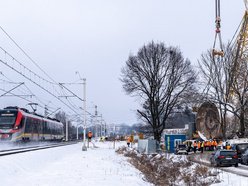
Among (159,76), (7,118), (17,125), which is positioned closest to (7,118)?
(7,118)

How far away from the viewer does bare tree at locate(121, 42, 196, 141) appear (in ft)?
190

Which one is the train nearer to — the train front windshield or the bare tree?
the train front windshield

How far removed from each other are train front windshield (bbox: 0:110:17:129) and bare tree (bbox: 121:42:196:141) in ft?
65.3

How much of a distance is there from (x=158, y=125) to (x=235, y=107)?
1070 cm

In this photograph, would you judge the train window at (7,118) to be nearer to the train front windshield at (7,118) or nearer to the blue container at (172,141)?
the train front windshield at (7,118)

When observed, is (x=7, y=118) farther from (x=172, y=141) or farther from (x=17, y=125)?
(x=172, y=141)

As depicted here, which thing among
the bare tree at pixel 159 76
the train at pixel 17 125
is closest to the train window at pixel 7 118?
the train at pixel 17 125

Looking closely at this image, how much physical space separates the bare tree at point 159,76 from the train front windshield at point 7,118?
1991cm

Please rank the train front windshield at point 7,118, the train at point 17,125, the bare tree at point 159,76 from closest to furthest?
the train at point 17,125 → the train front windshield at point 7,118 → the bare tree at point 159,76

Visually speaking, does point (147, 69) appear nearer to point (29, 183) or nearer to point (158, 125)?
point (158, 125)

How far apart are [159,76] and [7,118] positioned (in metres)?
22.1

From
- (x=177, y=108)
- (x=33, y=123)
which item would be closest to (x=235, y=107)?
(x=177, y=108)

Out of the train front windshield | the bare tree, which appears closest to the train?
the train front windshield

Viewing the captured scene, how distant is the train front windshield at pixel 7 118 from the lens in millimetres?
44438
